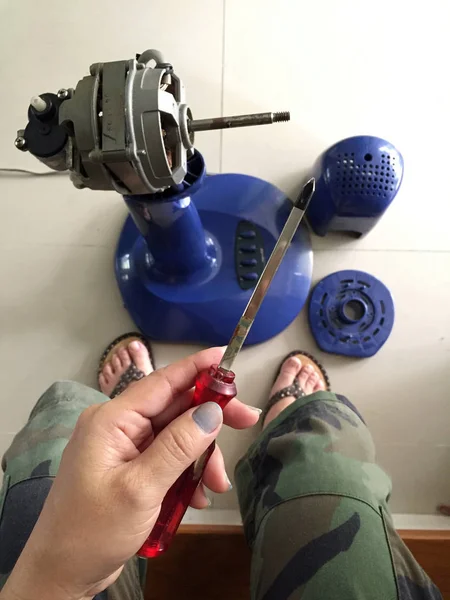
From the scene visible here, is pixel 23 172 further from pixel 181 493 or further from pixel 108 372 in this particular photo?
pixel 181 493

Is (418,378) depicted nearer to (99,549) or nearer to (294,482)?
(294,482)

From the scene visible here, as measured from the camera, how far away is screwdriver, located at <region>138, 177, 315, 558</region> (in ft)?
1.31

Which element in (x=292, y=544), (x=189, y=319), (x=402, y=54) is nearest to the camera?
(x=292, y=544)

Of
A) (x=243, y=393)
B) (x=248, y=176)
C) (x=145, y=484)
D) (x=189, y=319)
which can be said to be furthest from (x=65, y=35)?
(x=145, y=484)

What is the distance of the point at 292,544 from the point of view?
54cm

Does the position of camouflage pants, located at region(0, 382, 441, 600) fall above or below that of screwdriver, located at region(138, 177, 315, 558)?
below

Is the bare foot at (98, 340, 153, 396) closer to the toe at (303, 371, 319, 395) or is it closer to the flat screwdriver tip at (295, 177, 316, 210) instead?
the toe at (303, 371, 319, 395)

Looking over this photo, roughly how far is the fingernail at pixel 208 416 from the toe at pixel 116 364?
51 cm

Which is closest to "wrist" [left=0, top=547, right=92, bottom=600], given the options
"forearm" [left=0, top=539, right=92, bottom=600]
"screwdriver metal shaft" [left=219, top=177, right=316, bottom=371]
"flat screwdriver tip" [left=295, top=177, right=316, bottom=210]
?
"forearm" [left=0, top=539, right=92, bottom=600]

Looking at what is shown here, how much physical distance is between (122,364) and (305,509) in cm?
45

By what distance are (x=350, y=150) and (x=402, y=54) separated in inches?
16.4

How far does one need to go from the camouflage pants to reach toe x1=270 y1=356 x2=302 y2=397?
15 cm

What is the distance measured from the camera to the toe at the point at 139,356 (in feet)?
2.87

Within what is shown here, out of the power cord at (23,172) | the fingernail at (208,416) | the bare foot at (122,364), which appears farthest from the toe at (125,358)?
the fingernail at (208,416)
